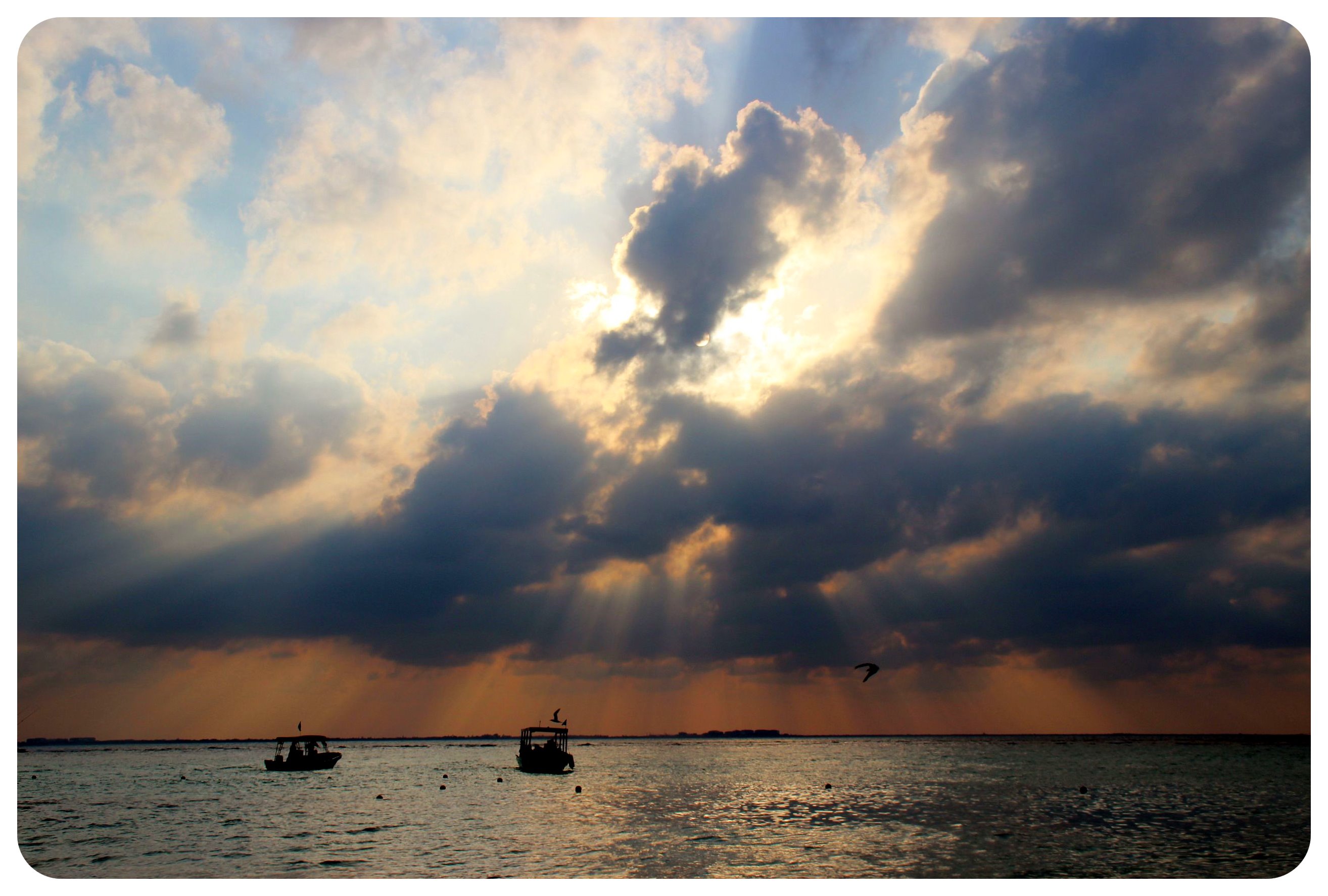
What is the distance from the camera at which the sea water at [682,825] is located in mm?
33312

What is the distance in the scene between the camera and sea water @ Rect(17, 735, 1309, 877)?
33.3m

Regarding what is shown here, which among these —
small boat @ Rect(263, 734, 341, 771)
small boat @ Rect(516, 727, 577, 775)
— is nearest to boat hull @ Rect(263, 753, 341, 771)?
small boat @ Rect(263, 734, 341, 771)

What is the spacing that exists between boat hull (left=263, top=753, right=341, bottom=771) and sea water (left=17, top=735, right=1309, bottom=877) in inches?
129

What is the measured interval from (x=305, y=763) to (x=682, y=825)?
258ft

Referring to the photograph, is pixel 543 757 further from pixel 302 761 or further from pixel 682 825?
pixel 682 825

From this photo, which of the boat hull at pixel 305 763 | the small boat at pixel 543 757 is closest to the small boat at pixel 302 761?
the boat hull at pixel 305 763

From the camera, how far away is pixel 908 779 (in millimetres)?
86938

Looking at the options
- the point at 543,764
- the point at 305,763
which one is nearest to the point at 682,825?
the point at 543,764

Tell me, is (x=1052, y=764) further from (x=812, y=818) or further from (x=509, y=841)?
(x=509, y=841)

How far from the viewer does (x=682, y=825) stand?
45.8m

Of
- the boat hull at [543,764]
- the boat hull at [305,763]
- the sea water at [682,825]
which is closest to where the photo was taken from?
the sea water at [682,825]

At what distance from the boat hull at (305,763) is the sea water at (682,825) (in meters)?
3.29

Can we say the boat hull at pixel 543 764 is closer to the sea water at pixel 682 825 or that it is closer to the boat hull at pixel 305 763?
the sea water at pixel 682 825

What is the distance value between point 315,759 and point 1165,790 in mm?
98633
